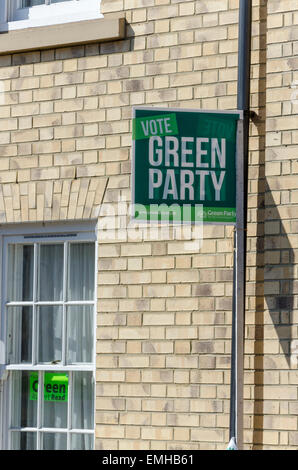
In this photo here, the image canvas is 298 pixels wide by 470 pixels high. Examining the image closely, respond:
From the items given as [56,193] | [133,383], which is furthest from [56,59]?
[133,383]

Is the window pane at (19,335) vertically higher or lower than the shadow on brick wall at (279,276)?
lower

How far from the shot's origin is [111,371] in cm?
848

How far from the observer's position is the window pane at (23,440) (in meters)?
Answer: 8.91

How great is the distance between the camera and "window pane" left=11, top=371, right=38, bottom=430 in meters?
8.97

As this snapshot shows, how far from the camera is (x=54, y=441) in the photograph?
885cm

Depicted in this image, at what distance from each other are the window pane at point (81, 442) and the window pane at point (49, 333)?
0.57 meters

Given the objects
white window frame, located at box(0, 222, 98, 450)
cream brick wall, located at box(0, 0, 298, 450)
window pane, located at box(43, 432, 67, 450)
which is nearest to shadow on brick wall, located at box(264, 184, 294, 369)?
cream brick wall, located at box(0, 0, 298, 450)

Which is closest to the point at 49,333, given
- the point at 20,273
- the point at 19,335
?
the point at 19,335

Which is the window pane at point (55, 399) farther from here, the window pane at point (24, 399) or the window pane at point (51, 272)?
the window pane at point (51, 272)

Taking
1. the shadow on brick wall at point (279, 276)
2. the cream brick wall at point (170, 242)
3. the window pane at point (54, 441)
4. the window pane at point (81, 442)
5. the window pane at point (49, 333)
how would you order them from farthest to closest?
the window pane at point (49, 333) → the window pane at point (54, 441) → the window pane at point (81, 442) → the cream brick wall at point (170, 242) → the shadow on brick wall at point (279, 276)

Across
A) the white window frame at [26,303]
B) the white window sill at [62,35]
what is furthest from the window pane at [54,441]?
the white window sill at [62,35]

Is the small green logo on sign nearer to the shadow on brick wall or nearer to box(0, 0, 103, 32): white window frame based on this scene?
the shadow on brick wall
